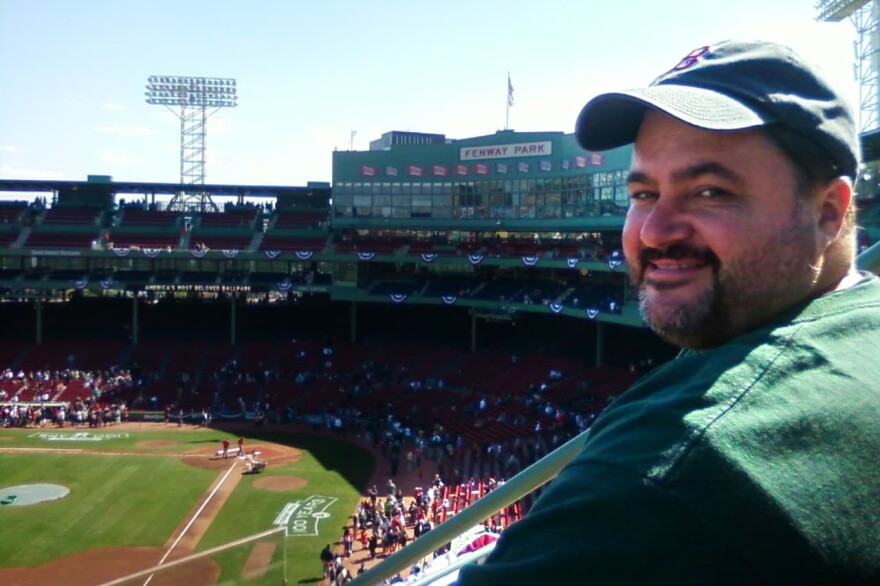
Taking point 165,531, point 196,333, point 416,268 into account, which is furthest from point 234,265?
point 165,531

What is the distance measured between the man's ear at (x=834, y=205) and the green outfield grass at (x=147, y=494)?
15983mm

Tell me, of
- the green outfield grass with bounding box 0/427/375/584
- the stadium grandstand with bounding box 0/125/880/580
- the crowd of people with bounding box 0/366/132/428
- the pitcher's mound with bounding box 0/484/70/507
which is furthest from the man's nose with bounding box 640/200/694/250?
the crowd of people with bounding box 0/366/132/428

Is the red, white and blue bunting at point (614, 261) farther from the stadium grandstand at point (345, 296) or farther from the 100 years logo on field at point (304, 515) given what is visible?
the 100 years logo on field at point (304, 515)

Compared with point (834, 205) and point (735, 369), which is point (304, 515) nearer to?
point (834, 205)

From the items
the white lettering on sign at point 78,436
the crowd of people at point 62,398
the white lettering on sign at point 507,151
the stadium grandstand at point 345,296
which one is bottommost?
the white lettering on sign at point 78,436

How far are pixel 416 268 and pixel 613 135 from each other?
43.6 m

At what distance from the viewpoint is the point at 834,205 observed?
147 cm

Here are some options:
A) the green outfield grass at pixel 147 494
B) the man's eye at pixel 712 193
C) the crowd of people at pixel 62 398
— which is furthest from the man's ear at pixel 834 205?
the crowd of people at pixel 62 398

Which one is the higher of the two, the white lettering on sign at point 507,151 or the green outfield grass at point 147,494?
the white lettering on sign at point 507,151

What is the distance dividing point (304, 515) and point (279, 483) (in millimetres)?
3310

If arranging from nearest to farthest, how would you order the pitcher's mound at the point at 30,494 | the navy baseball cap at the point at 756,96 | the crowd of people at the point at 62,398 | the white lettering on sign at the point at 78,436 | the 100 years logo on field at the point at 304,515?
the navy baseball cap at the point at 756,96 < the 100 years logo on field at the point at 304,515 < the pitcher's mound at the point at 30,494 < the white lettering on sign at the point at 78,436 < the crowd of people at the point at 62,398

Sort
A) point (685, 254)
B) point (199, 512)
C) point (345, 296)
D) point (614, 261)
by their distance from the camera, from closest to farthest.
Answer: point (685, 254) < point (199, 512) < point (614, 261) < point (345, 296)

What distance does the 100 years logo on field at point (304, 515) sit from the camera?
20.3 metres

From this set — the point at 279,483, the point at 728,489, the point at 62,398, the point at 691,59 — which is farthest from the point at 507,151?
the point at 728,489
